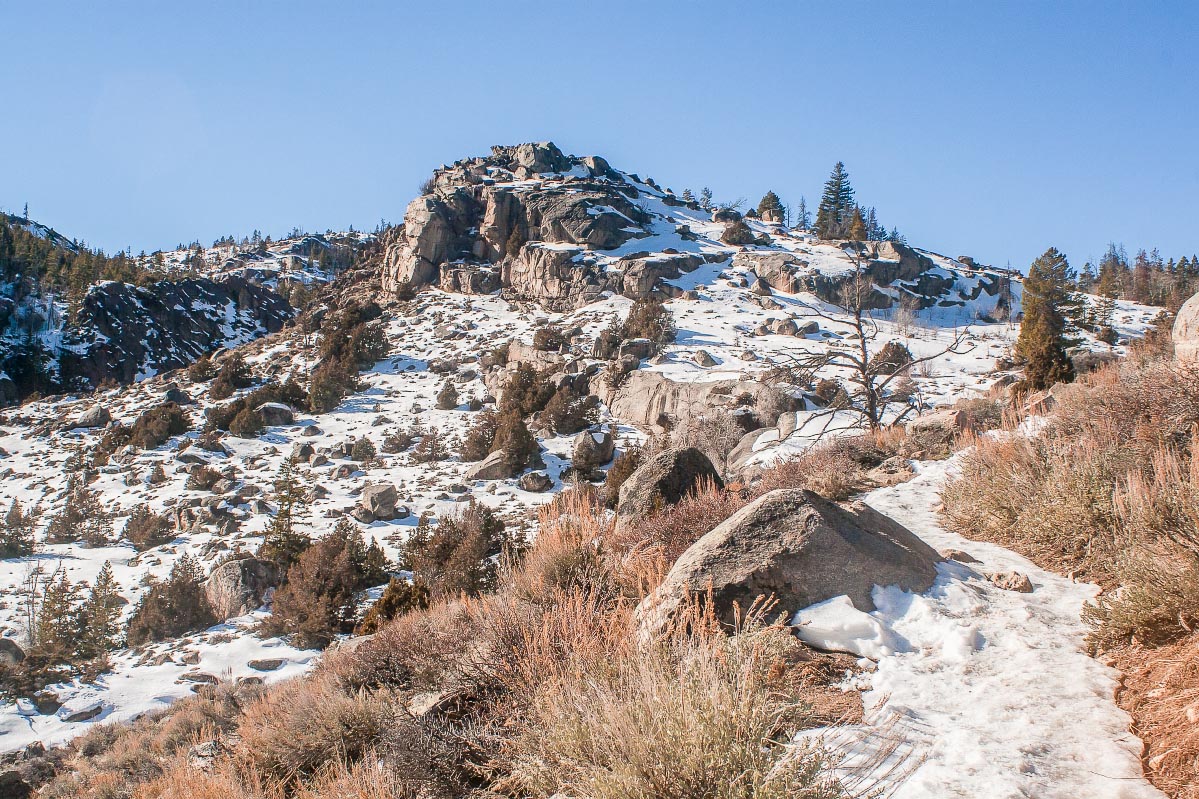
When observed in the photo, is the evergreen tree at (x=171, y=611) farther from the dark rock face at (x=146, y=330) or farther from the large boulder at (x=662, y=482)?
the dark rock face at (x=146, y=330)

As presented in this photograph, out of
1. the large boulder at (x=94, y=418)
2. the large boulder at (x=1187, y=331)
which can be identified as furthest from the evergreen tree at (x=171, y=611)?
the large boulder at (x=94, y=418)

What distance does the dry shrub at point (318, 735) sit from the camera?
3982mm

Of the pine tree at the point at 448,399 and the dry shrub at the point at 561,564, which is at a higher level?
the pine tree at the point at 448,399

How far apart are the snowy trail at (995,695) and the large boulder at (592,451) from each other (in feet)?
51.1

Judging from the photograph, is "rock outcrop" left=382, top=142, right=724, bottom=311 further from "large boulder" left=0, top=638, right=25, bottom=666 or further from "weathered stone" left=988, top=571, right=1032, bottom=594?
"weathered stone" left=988, top=571, right=1032, bottom=594

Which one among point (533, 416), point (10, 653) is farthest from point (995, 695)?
point (533, 416)

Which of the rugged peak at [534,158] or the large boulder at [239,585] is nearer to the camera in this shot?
the large boulder at [239,585]


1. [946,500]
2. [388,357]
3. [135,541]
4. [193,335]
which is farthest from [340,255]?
[946,500]

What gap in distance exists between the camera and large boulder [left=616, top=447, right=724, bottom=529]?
24.2 feet

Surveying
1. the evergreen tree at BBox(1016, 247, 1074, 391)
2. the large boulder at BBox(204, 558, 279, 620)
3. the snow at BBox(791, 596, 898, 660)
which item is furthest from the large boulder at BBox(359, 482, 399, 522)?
the evergreen tree at BBox(1016, 247, 1074, 391)

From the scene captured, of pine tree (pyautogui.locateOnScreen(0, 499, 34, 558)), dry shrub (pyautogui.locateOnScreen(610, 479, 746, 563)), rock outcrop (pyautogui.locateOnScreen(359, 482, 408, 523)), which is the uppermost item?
dry shrub (pyautogui.locateOnScreen(610, 479, 746, 563))

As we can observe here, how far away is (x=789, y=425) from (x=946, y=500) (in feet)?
31.7

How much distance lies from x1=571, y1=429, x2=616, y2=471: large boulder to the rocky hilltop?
1929 centimetres

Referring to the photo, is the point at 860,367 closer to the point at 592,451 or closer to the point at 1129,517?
the point at 1129,517
